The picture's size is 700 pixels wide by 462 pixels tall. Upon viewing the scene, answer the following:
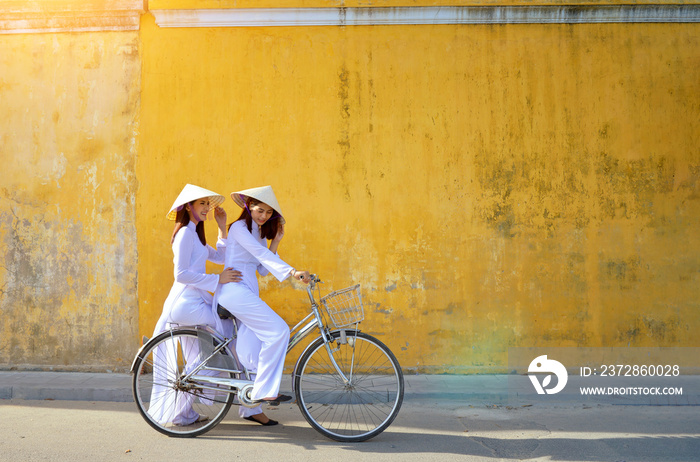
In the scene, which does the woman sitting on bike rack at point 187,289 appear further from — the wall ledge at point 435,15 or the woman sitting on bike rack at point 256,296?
the wall ledge at point 435,15

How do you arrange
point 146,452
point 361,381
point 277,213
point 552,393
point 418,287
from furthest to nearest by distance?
point 418,287 → point 552,393 → point 277,213 → point 361,381 → point 146,452

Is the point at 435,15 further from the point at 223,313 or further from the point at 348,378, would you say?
the point at 348,378

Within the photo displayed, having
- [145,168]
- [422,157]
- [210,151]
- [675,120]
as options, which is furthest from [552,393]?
[145,168]

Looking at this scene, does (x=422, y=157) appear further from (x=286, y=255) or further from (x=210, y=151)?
(x=210, y=151)

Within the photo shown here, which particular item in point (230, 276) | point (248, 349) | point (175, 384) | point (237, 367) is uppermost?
point (230, 276)

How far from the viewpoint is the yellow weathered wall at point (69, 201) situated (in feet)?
23.7

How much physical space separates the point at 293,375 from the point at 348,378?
0.42 m

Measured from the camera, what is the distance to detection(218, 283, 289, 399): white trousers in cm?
455

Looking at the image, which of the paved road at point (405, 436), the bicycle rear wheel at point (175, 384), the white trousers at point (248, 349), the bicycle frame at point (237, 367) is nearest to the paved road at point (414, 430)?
the paved road at point (405, 436)

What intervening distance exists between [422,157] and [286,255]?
6.50 ft

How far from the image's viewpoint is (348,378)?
182 inches

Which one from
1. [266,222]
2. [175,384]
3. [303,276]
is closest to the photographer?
[303,276]

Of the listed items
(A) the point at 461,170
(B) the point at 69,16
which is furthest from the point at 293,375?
(B) the point at 69,16

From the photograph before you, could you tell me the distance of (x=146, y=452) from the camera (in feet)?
14.2
